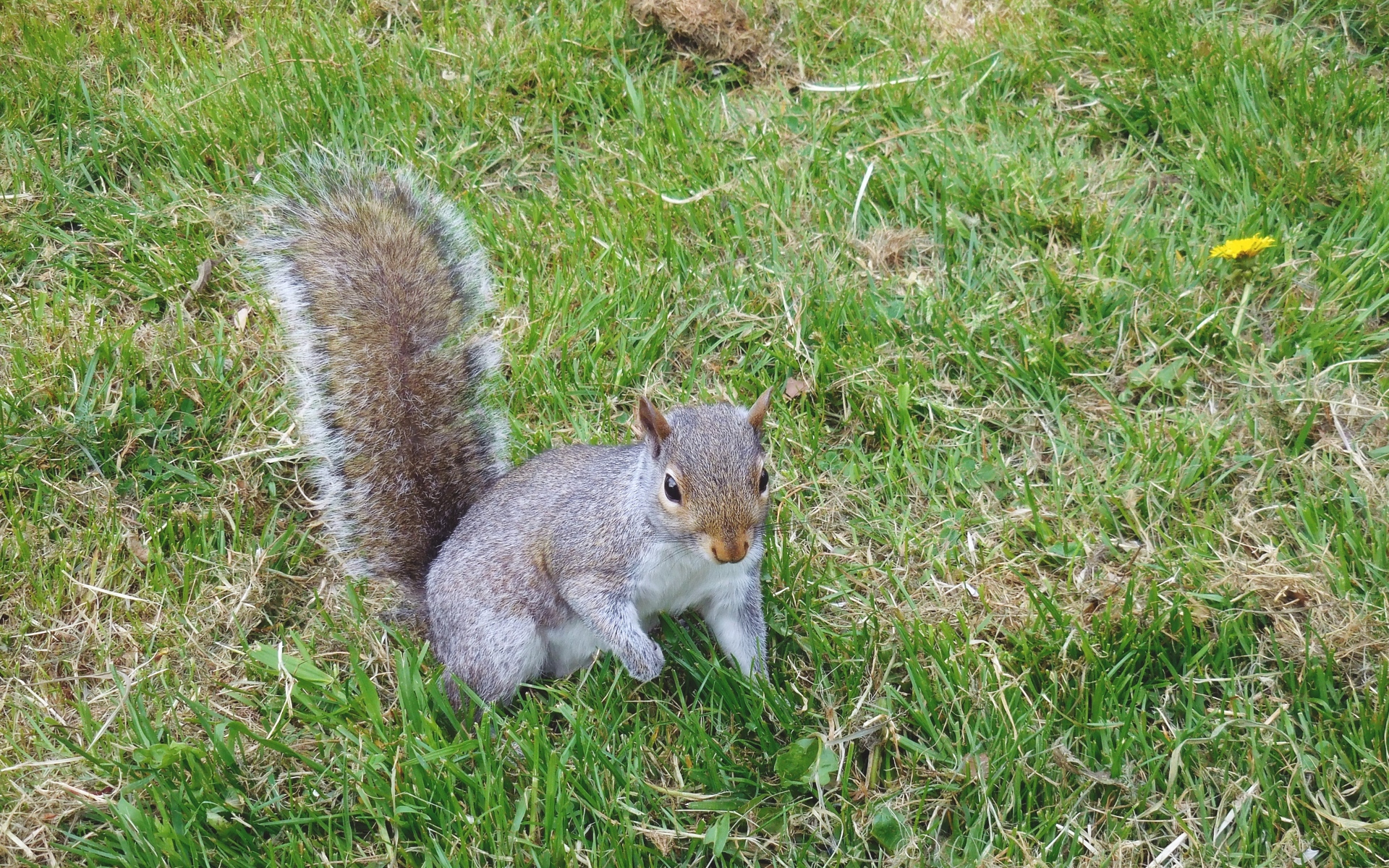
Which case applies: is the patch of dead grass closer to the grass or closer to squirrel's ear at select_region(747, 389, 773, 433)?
the grass

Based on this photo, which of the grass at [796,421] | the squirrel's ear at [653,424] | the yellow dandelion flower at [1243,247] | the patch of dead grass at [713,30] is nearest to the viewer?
the grass at [796,421]

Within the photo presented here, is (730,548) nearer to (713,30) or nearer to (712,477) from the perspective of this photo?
(712,477)

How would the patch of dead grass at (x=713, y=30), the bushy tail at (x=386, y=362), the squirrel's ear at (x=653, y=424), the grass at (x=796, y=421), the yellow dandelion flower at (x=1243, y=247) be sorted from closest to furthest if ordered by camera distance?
the grass at (x=796, y=421) → the squirrel's ear at (x=653, y=424) → the bushy tail at (x=386, y=362) → the yellow dandelion flower at (x=1243, y=247) → the patch of dead grass at (x=713, y=30)

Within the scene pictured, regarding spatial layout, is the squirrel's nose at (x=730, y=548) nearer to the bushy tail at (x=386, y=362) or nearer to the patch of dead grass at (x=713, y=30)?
the bushy tail at (x=386, y=362)

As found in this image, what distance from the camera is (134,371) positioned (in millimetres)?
2387

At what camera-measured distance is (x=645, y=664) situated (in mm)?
1878

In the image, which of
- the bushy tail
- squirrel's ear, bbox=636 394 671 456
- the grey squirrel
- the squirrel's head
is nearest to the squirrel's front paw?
the grey squirrel

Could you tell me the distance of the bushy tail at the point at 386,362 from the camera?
6.78 feet

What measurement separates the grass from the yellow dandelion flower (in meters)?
0.08

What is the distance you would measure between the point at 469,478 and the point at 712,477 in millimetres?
600

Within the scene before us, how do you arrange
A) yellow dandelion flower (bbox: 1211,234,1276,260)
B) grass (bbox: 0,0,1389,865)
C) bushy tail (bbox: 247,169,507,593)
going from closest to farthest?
grass (bbox: 0,0,1389,865), bushy tail (bbox: 247,169,507,593), yellow dandelion flower (bbox: 1211,234,1276,260)

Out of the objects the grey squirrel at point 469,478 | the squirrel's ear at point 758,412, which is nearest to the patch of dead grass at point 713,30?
the grey squirrel at point 469,478

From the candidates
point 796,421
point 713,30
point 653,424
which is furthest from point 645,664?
point 713,30

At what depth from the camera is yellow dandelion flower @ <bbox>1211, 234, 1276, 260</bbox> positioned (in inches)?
94.8
